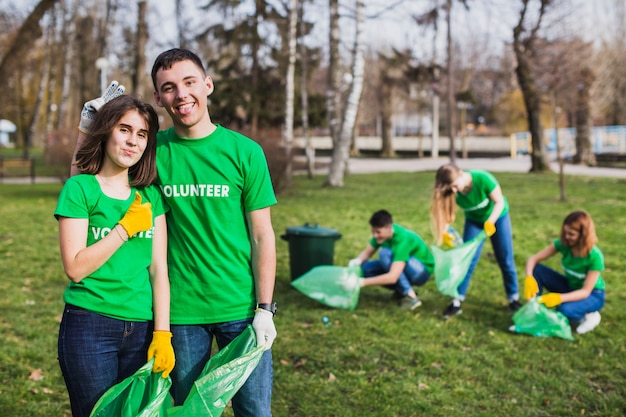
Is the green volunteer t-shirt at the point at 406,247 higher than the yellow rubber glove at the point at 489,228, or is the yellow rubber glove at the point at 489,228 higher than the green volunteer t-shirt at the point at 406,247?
the yellow rubber glove at the point at 489,228

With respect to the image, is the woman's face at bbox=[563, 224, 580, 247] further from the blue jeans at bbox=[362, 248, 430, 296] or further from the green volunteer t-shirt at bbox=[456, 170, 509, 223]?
the blue jeans at bbox=[362, 248, 430, 296]

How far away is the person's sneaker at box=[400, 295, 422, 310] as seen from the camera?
633 centimetres

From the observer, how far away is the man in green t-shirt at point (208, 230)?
2.40 meters

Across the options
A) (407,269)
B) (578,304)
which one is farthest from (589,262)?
(407,269)

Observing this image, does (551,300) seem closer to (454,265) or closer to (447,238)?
(454,265)

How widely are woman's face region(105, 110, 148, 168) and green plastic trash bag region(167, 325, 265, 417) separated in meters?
0.75

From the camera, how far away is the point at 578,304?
223 inches

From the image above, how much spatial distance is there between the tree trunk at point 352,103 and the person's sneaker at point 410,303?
10334 mm

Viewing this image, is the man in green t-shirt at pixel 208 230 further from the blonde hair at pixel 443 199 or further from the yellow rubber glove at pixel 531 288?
the yellow rubber glove at pixel 531 288

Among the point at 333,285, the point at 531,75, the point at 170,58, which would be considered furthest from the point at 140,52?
the point at 170,58

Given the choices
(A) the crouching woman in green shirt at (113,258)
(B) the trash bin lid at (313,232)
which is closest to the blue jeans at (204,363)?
(A) the crouching woman in green shirt at (113,258)

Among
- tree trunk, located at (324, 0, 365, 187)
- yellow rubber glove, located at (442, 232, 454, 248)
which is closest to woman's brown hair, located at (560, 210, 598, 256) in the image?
yellow rubber glove, located at (442, 232, 454, 248)

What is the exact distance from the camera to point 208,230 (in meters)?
2.44

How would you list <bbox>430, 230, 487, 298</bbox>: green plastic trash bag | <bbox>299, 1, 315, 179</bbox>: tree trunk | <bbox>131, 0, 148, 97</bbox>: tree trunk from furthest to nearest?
<bbox>299, 1, 315, 179</bbox>: tree trunk, <bbox>131, 0, 148, 97</bbox>: tree trunk, <bbox>430, 230, 487, 298</bbox>: green plastic trash bag
